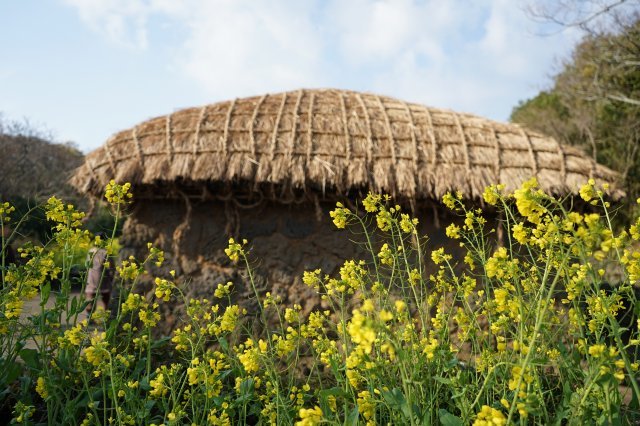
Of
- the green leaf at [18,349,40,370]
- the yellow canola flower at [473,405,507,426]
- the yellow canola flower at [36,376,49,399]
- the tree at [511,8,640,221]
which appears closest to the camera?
the yellow canola flower at [473,405,507,426]

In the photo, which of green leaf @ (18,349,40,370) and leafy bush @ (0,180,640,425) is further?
green leaf @ (18,349,40,370)

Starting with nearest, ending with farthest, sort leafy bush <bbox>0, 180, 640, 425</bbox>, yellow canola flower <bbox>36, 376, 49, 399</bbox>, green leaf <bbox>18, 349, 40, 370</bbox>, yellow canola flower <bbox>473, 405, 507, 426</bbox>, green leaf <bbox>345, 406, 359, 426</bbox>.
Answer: yellow canola flower <bbox>473, 405, 507, 426</bbox>, leafy bush <bbox>0, 180, 640, 425</bbox>, green leaf <bbox>345, 406, 359, 426</bbox>, yellow canola flower <bbox>36, 376, 49, 399</bbox>, green leaf <bbox>18, 349, 40, 370</bbox>

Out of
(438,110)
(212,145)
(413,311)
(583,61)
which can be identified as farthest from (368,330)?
(583,61)

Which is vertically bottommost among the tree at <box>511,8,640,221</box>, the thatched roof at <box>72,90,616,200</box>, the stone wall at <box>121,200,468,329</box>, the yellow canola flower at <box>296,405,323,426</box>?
the yellow canola flower at <box>296,405,323,426</box>

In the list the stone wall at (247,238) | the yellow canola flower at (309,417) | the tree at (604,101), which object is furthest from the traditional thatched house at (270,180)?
the tree at (604,101)

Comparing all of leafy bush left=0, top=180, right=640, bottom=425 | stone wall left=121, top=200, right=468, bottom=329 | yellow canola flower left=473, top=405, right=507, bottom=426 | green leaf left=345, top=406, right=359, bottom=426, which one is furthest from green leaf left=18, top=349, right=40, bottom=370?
stone wall left=121, top=200, right=468, bottom=329

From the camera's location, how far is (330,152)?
14.3ft

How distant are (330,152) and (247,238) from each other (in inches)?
36.1

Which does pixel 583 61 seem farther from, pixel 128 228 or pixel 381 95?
pixel 128 228

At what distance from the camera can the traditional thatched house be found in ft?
14.0

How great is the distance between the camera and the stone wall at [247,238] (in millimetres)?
4277

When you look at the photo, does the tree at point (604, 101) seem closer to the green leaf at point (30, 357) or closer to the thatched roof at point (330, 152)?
the thatched roof at point (330, 152)

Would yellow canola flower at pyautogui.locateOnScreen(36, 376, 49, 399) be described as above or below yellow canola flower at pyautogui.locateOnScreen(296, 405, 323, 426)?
below

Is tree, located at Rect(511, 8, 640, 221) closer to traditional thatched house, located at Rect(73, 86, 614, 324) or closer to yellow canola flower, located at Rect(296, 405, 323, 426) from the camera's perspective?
traditional thatched house, located at Rect(73, 86, 614, 324)
